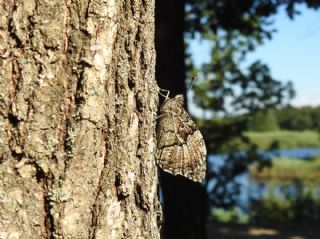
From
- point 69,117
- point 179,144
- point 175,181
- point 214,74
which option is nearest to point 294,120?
point 214,74

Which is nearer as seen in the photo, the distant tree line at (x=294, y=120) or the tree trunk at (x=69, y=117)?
the tree trunk at (x=69, y=117)

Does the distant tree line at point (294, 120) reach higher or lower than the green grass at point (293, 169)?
higher

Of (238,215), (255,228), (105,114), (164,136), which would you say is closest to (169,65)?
(164,136)

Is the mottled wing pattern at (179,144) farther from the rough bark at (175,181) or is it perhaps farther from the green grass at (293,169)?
the green grass at (293,169)

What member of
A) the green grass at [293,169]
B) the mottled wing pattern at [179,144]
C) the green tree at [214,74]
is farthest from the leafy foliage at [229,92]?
the green grass at [293,169]

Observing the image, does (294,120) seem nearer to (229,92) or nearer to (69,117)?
(229,92)

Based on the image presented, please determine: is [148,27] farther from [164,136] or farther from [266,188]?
[266,188]
